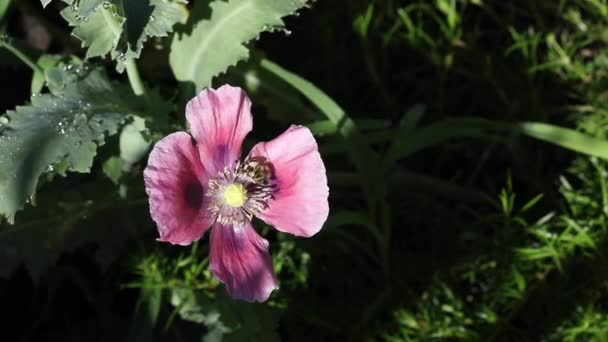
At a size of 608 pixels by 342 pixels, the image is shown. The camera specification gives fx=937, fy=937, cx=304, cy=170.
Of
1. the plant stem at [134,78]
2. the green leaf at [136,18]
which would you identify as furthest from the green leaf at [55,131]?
the green leaf at [136,18]

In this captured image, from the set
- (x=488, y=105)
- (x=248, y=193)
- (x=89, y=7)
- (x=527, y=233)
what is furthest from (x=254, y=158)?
(x=488, y=105)

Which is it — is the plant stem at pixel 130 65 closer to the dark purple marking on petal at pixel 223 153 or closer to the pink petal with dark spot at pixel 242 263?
the dark purple marking on petal at pixel 223 153

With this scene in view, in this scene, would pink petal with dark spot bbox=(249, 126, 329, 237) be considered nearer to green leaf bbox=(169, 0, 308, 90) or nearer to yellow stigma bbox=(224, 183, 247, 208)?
yellow stigma bbox=(224, 183, 247, 208)

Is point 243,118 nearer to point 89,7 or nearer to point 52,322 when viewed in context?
point 89,7

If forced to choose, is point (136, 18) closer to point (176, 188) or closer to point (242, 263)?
point (176, 188)

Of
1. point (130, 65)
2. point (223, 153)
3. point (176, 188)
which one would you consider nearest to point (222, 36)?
→ point (130, 65)

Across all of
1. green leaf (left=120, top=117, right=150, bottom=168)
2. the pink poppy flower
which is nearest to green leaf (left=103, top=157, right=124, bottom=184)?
green leaf (left=120, top=117, right=150, bottom=168)
